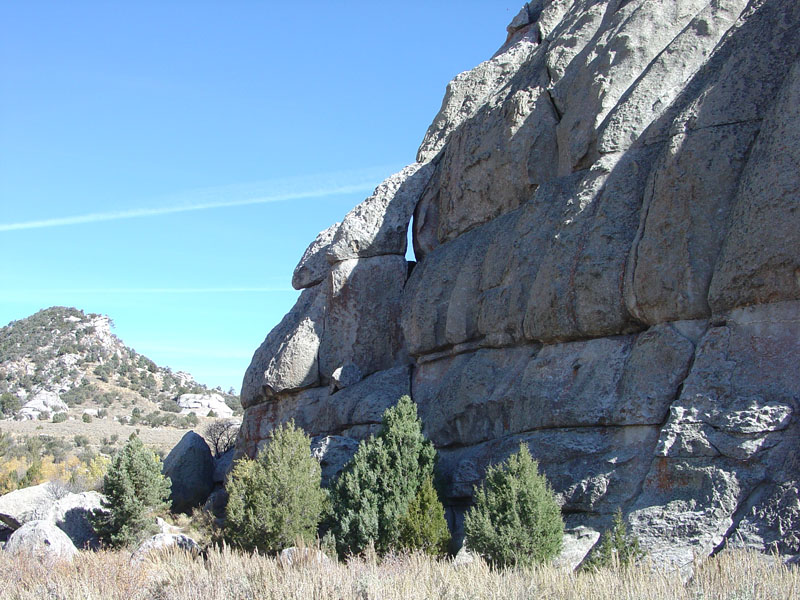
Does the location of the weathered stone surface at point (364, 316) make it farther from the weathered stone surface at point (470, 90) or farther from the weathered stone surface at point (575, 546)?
the weathered stone surface at point (575, 546)

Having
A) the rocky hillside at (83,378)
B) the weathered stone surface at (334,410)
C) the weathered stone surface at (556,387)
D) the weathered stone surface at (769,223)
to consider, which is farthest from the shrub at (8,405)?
the weathered stone surface at (769,223)

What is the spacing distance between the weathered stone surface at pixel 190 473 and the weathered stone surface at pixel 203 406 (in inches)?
1306

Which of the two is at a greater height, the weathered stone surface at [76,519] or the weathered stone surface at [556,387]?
the weathered stone surface at [556,387]

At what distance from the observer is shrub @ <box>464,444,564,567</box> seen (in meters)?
10.3

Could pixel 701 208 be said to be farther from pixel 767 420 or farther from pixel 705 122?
pixel 767 420

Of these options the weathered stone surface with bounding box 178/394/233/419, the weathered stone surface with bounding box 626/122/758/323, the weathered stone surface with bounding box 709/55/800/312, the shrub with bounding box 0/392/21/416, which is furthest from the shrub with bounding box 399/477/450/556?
the weathered stone surface with bounding box 178/394/233/419

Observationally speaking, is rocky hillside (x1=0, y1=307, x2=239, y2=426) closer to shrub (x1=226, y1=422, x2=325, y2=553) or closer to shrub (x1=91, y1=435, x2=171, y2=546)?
shrub (x1=91, y1=435, x2=171, y2=546)

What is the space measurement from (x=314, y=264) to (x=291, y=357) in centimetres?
285

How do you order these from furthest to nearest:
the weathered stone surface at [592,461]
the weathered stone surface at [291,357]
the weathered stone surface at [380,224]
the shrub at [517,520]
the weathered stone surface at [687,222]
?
the weathered stone surface at [291,357]
the weathered stone surface at [380,224]
the weathered stone surface at [687,222]
the weathered stone surface at [592,461]
the shrub at [517,520]

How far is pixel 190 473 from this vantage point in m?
21.8

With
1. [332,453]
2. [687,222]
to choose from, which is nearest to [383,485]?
[332,453]

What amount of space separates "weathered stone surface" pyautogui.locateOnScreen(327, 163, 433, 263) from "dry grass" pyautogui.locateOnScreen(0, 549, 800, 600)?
10.5 metres

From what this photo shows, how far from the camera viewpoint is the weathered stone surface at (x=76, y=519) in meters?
17.0

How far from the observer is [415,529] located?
1180cm
